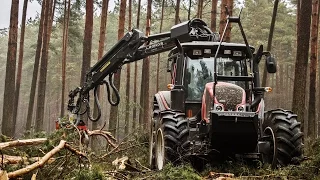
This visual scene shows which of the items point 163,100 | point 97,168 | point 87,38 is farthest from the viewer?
point 87,38

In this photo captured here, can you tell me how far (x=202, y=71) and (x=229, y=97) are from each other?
1128mm

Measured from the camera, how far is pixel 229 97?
6906mm

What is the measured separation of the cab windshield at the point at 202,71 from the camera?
780 cm

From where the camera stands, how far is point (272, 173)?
6.25 metres

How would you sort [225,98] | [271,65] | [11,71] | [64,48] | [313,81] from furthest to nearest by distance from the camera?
[64,48], [313,81], [11,71], [271,65], [225,98]

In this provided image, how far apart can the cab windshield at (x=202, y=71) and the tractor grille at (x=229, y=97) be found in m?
0.82

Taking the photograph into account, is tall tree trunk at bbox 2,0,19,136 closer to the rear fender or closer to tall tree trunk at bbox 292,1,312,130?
the rear fender

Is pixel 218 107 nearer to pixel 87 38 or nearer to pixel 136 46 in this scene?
pixel 136 46

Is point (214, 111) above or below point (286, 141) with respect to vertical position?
above

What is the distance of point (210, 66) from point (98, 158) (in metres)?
2.63

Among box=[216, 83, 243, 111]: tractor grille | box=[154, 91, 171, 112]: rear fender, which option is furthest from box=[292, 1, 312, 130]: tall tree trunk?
box=[216, 83, 243, 111]: tractor grille

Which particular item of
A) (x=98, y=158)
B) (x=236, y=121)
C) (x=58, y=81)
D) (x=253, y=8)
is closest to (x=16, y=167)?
(x=98, y=158)

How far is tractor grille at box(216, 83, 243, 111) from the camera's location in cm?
687

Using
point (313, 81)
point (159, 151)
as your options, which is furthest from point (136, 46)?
point (313, 81)
